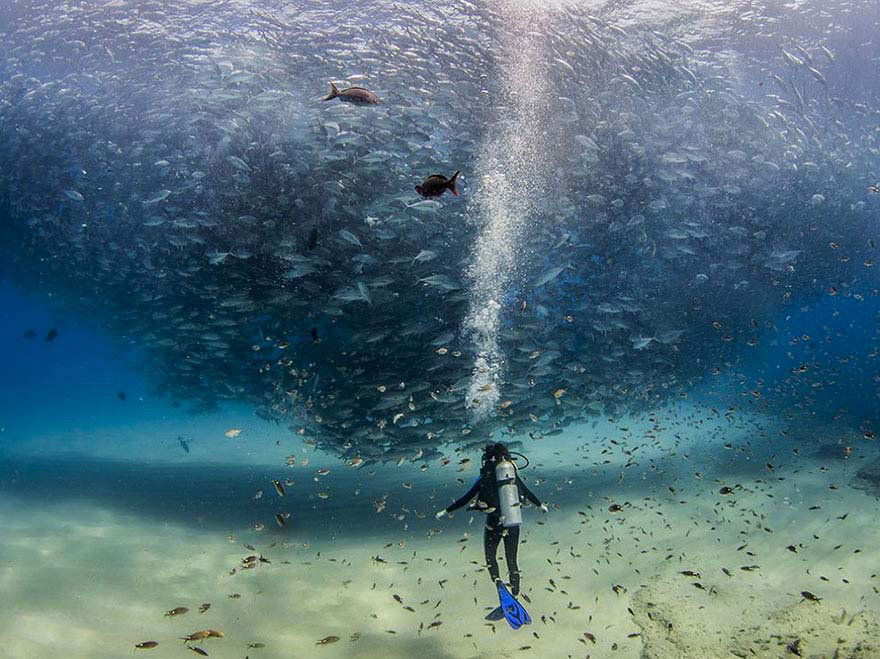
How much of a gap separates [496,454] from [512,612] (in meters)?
2.18

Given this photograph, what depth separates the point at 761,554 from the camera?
11.1 metres

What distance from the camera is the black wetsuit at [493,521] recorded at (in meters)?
7.60

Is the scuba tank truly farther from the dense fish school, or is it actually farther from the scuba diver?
the dense fish school

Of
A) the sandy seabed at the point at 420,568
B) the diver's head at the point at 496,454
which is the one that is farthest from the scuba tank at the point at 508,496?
the sandy seabed at the point at 420,568

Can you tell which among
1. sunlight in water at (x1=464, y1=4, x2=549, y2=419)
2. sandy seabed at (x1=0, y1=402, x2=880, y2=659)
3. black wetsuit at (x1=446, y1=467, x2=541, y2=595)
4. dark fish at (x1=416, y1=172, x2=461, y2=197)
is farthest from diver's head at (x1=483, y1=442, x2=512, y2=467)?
dark fish at (x1=416, y1=172, x2=461, y2=197)

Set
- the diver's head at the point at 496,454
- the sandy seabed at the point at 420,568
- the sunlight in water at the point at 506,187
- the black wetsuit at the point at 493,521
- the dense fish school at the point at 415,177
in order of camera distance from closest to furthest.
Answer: the sandy seabed at the point at 420,568 < the black wetsuit at the point at 493,521 < the diver's head at the point at 496,454 < the dense fish school at the point at 415,177 < the sunlight in water at the point at 506,187

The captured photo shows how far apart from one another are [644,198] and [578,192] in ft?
8.78

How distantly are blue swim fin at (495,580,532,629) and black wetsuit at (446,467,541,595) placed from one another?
13.9 inches

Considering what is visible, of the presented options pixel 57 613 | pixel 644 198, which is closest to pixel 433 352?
pixel 644 198

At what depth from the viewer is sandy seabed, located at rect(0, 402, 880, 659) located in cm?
718

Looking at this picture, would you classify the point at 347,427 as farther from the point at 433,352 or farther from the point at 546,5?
the point at 546,5

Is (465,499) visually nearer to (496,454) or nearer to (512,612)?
(496,454)

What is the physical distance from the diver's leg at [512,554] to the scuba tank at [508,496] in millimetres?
238

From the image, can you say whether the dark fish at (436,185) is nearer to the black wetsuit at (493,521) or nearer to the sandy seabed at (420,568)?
the black wetsuit at (493,521)
